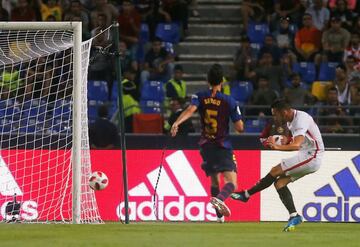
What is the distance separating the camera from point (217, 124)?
1680cm

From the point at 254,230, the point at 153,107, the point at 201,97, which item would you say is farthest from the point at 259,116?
the point at 254,230

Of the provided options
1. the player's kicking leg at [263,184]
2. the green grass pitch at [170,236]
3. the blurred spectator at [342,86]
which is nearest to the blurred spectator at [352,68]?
the blurred spectator at [342,86]

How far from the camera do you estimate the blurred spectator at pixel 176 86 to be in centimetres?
2353

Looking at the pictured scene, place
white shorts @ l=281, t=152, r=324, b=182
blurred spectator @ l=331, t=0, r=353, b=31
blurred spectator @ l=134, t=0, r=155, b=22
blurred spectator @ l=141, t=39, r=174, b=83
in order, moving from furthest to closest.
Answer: blurred spectator @ l=134, t=0, r=155, b=22 → blurred spectator @ l=331, t=0, r=353, b=31 → blurred spectator @ l=141, t=39, r=174, b=83 → white shorts @ l=281, t=152, r=324, b=182

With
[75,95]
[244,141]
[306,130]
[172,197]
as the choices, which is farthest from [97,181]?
[244,141]

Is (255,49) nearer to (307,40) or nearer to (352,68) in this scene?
(307,40)

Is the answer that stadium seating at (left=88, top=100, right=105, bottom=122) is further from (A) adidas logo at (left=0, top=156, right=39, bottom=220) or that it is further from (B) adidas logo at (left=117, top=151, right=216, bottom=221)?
(A) adidas logo at (left=0, top=156, right=39, bottom=220)

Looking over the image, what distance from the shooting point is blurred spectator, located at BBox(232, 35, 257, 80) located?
24.5m

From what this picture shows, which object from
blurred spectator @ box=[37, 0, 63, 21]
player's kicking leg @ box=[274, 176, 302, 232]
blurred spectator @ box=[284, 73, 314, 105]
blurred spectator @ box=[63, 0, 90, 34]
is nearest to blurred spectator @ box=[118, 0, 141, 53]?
blurred spectator @ box=[63, 0, 90, 34]

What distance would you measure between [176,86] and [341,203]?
17.1 feet

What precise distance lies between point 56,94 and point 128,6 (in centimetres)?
697

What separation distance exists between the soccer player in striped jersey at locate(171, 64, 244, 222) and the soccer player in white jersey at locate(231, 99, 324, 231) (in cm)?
35

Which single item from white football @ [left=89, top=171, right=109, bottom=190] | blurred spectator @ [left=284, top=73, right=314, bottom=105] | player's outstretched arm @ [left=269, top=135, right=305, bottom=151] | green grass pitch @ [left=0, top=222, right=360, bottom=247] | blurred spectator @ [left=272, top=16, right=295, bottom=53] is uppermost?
blurred spectator @ [left=272, top=16, right=295, bottom=53]

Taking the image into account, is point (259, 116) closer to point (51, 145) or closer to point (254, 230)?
point (51, 145)
